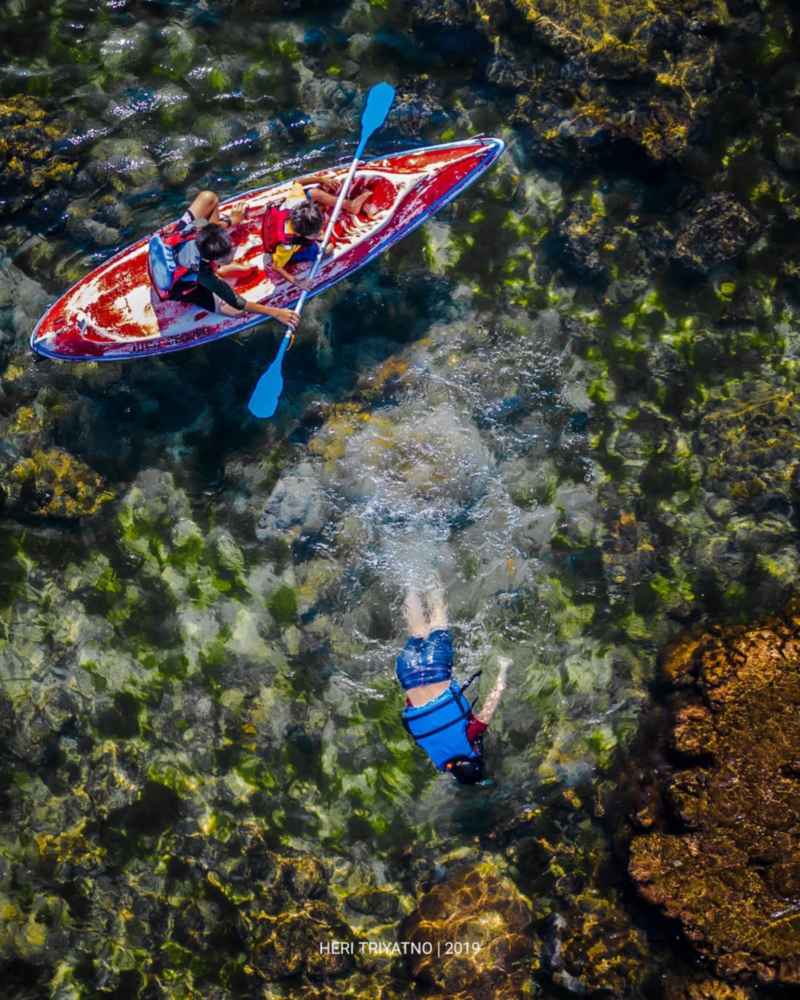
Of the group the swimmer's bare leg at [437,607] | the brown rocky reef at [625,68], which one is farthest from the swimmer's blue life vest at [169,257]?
the brown rocky reef at [625,68]

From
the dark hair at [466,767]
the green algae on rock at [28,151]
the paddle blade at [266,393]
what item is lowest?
the dark hair at [466,767]

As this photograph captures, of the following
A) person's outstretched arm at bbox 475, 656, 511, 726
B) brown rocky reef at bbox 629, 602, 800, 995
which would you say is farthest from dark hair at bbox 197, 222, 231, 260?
brown rocky reef at bbox 629, 602, 800, 995


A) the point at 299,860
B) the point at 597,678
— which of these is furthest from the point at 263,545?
the point at 597,678

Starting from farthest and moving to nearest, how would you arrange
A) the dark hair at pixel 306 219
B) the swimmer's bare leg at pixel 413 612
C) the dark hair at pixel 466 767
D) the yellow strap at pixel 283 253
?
the swimmer's bare leg at pixel 413 612 < the yellow strap at pixel 283 253 < the dark hair at pixel 306 219 < the dark hair at pixel 466 767

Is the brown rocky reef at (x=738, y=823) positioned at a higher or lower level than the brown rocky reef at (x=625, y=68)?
lower

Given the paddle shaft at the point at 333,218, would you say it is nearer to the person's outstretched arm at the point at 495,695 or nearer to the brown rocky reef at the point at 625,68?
the brown rocky reef at the point at 625,68

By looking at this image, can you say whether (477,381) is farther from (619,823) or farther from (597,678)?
(619,823)

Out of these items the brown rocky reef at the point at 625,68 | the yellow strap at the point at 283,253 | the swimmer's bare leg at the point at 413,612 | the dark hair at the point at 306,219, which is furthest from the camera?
the brown rocky reef at the point at 625,68

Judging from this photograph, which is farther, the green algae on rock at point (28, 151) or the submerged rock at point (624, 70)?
the submerged rock at point (624, 70)
